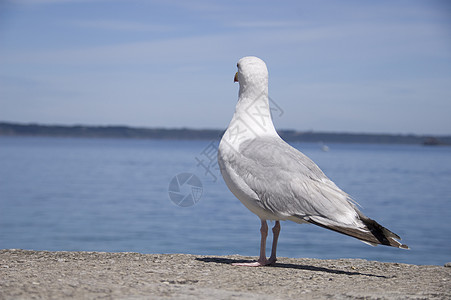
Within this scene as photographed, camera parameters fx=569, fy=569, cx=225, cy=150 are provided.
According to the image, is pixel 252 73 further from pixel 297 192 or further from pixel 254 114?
pixel 297 192

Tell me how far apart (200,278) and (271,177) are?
1.50 m

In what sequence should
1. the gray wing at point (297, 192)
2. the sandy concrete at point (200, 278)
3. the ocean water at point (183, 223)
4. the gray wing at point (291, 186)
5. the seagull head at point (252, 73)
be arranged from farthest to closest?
the ocean water at point (183, 223)
the seagull head at point (252, 73)
the gray wing at point (291, 186)
the gray wing at point (297, 192)
the sandy concrete at point (200, 278)

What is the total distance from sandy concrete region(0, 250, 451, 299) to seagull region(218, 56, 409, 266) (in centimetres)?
54

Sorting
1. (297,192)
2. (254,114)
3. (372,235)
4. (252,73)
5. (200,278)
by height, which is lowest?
(200,278)

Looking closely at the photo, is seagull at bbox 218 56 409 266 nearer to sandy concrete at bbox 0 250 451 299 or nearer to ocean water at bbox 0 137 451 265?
sandy concrete at bbox 0 250 451 299

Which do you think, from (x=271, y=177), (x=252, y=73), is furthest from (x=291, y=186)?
(x=252, y=73)

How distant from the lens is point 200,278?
6.31 metres

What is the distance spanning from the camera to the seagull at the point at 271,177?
653 cm

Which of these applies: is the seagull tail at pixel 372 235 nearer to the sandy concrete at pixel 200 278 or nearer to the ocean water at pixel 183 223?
the sandy concrete at pixel 200 278

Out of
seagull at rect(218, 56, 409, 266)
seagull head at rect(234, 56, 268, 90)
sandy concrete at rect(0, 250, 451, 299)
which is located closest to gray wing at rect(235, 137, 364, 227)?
seagull at rect(218, 56, 409, 266)

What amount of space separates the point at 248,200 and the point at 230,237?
1398 cm

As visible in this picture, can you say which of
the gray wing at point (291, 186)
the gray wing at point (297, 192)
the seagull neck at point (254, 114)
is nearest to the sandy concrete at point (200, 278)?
the gray wing at point (297, 192)

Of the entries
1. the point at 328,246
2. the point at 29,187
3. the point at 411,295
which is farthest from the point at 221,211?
the point at 411,295

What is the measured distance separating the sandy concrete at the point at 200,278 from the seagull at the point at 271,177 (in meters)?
0.54
